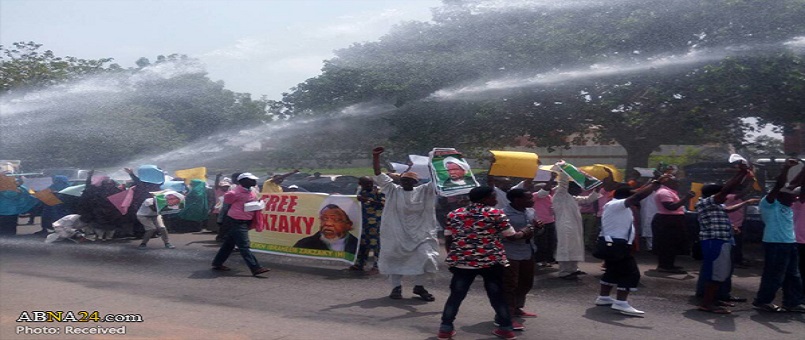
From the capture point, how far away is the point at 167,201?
41.9 feet

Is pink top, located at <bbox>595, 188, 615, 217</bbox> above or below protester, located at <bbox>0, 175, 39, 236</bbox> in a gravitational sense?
above

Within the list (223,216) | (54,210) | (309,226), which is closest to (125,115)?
(54,210)

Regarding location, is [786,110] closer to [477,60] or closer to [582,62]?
[582,62]

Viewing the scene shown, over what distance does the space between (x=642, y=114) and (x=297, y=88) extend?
646 cm

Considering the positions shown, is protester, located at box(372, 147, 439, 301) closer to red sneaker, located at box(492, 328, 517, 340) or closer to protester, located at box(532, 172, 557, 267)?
red sneaker, located at box(492, 328, 517, 340)

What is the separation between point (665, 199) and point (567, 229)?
138cm

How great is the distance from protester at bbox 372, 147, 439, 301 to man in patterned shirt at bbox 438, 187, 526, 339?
1.66 m

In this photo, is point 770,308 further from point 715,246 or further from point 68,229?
point 68,229

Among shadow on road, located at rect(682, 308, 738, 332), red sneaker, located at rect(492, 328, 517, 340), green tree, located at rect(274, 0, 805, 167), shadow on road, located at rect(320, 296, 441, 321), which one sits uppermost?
green tree, located at rect(274, 0, 805, 167)

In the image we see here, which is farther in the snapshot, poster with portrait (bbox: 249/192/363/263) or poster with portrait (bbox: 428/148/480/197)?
poster with portrait (bbox: 249/192/363/263)

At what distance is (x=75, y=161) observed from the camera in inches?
703

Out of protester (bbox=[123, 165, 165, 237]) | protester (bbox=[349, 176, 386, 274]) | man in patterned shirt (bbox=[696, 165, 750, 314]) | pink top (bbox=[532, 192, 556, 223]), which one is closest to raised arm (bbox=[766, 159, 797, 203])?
man in patterned shirt (bbox=[696, 165, 750, 314])

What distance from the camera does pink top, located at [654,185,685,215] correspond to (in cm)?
980

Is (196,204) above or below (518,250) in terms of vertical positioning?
below
